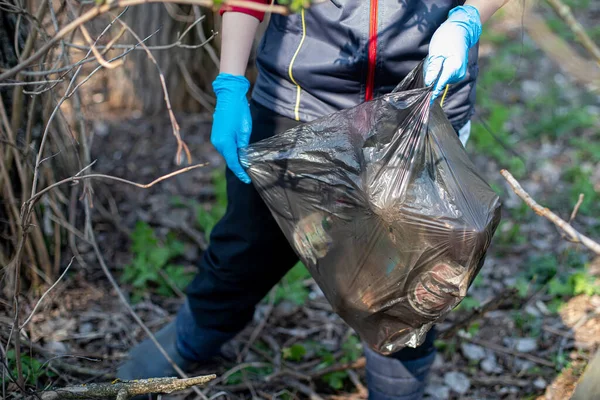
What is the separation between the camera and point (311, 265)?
1.59 metres

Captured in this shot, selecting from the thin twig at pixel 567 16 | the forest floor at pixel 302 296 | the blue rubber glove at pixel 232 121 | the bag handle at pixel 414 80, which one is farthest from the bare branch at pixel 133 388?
the thin twig at pixel 567 16

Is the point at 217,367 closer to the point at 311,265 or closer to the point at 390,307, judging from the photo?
the point at 311,265

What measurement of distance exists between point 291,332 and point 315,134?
118 cm

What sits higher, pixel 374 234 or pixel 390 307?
pixel 374 234

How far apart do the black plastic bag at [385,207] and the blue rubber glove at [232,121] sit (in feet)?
0.13

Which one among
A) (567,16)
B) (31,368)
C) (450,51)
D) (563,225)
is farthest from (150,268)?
(567,16)

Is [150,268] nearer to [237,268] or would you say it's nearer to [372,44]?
[237,268]

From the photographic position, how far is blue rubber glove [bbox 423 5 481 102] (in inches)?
55.3

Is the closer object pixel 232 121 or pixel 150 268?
pixel 232 121

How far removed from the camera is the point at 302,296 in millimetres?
2492

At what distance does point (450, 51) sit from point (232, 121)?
2.01 feet

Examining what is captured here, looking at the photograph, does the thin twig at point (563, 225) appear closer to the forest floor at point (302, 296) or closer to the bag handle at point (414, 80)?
the bag handle at point (414, 80)

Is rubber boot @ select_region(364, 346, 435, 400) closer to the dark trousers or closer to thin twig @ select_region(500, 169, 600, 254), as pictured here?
the dark trousers

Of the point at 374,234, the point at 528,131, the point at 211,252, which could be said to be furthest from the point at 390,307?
the point at 528,131
